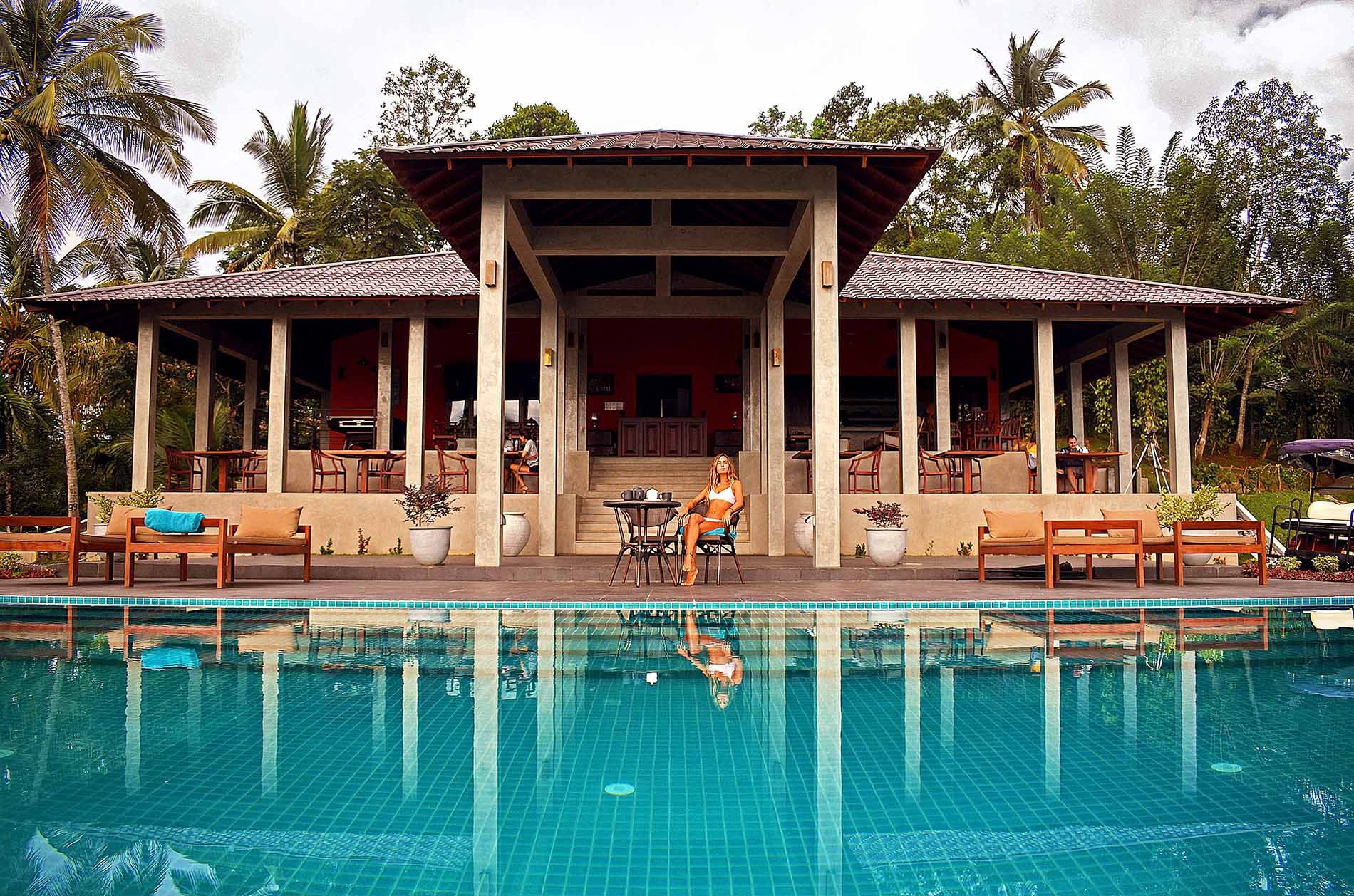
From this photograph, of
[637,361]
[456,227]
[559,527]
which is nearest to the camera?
[456,227]

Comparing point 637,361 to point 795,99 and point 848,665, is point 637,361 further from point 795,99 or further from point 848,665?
point 795,99

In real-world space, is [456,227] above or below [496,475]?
above

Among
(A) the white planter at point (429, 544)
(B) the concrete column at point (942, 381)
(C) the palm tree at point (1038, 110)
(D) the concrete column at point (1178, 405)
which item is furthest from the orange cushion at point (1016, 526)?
(C) the palm tree at point (1038, 110)

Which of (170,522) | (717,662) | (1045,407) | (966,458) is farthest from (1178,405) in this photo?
(170,522)

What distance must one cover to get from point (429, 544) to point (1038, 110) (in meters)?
26.8

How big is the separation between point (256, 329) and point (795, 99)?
21241mm

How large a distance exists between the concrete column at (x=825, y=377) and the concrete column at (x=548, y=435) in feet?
13.3

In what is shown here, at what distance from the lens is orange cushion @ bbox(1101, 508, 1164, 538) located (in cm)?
979

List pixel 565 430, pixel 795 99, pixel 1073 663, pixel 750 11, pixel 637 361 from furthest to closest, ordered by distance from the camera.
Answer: pixel 750 11, pixel 795 99, pixel 637 361, pixel 565 430, pixel 1073 663

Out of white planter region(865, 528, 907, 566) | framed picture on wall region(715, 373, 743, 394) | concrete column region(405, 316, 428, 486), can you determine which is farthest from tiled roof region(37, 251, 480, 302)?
white planter region(865, 528, 907, 566)

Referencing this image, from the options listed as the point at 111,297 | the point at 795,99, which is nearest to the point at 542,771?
the point at 111,297

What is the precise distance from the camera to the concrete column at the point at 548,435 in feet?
41.2

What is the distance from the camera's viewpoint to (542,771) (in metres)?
3.31

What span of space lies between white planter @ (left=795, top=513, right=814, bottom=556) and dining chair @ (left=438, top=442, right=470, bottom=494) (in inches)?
192
